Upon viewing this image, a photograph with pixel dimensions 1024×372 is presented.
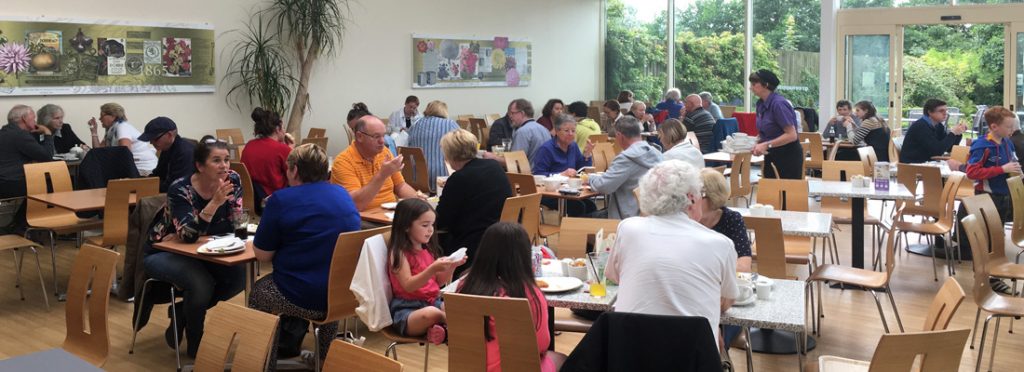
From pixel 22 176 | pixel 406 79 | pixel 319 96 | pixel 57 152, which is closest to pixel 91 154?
pixel 22 176

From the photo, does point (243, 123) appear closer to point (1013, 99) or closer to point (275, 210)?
point (275, 210)

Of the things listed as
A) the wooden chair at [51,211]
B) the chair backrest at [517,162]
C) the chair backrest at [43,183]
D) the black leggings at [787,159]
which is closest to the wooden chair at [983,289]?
the black leggings at [787,159]

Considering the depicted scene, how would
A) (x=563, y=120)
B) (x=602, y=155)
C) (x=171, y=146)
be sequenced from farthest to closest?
(x=602, y=155), (x=563, y=120), (x=171, y=146)

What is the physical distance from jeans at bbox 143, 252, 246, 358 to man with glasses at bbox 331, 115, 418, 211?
3.29 feet

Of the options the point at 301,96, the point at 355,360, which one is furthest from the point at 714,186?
the point at 301,96

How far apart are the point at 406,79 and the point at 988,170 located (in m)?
9.01

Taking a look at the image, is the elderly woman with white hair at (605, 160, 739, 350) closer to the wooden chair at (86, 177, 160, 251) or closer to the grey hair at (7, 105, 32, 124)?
the wooden chair at (86, 177, 160, 251)

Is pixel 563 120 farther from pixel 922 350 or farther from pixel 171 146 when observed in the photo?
pixel 922 350

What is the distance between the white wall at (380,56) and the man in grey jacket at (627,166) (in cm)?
679

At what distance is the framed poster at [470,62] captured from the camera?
47.7ft

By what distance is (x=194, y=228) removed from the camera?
5.06 m

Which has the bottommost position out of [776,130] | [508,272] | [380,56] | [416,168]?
[508,272]

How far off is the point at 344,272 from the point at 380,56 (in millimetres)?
9803

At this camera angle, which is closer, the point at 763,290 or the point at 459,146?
the point at 763,290
